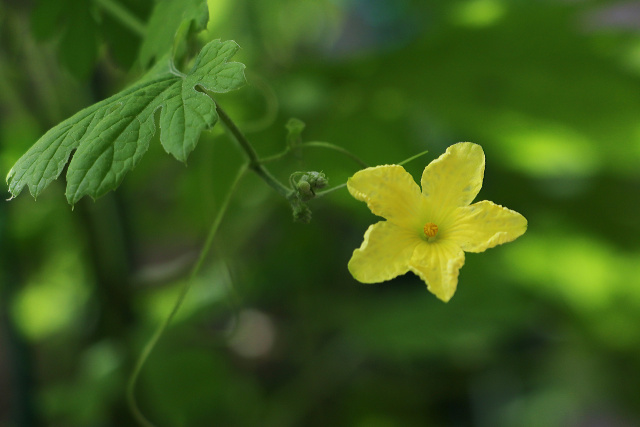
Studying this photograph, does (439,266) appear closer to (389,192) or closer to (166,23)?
(389,192)

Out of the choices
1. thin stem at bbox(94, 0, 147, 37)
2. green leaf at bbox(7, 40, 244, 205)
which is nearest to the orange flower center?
green leaf at bbox(7, 40, 244, 205)

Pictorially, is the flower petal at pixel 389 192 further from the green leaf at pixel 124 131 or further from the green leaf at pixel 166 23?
the green leaf at pixel 166 23

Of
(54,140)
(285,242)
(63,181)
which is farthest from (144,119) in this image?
(285,242)

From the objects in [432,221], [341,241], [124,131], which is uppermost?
[124,131]

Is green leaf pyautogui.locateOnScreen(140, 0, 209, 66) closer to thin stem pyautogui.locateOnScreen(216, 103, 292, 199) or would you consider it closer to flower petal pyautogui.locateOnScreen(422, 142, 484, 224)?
thin stem pyautogui.locateOnScreen(216, 103, 292, 199)

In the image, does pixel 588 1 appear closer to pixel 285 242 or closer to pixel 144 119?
pixel 285 242

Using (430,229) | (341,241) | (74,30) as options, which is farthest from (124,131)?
(341,241)

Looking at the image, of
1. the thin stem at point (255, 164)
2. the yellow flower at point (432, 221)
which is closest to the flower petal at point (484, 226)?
the yellow flower at point (432, 221)
